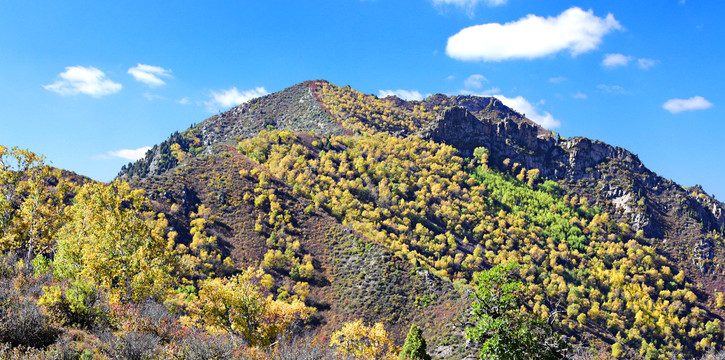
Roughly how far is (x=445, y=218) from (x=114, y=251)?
98.7m

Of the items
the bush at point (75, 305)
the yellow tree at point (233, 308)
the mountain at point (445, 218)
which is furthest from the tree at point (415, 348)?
the bush at point (75, 305)

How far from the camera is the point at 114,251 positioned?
21594mm

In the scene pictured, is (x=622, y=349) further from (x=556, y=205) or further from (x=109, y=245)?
(x=109, y=245)

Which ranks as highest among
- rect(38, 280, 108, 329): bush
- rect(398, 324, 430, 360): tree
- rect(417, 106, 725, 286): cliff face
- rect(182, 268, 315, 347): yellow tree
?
rect(417, 106, 725, 286): cliff face

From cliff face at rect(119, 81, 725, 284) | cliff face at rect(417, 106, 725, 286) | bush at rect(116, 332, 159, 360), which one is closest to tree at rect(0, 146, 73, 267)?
bush at rect(116, 332, 159, 360)

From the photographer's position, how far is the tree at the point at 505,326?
13.5m

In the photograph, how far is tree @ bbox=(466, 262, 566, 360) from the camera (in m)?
13.5

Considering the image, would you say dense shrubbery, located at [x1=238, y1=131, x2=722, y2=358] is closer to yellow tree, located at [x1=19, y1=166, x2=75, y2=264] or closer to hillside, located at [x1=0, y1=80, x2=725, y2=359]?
hillside, located at [x1=0, y1=80, x2=725, y2=359]

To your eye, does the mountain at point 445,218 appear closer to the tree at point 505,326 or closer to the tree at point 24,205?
the tree at point 505,326

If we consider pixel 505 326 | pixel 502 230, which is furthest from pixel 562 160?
pixel 505 326

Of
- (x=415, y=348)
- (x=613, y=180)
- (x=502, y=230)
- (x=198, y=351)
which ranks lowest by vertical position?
(x=415, y=348)

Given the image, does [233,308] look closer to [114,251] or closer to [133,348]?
[114,251]

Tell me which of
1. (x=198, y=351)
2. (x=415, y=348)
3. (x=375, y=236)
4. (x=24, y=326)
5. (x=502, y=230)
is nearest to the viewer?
(x=24, y=326)

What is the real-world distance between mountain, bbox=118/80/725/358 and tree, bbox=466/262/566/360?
35472 mm
